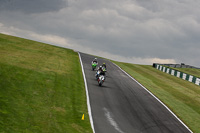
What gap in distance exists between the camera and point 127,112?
18922 millimetres

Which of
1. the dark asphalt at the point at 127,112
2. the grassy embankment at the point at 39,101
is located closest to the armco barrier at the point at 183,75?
the dark asphalt at the point at 127,112

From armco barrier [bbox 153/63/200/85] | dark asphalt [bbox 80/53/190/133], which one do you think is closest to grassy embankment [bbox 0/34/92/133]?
dark asphalt [bbox 80/53/190/133]

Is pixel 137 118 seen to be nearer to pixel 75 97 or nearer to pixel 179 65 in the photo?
pixel 75 97

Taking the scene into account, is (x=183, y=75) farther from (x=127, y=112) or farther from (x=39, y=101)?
(x=39, y=101)

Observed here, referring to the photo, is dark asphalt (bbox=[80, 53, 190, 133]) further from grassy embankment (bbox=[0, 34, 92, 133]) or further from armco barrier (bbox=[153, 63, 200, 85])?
armco barrier (bbox=[153, 63, 200, 85])

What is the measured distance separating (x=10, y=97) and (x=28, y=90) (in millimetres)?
2364

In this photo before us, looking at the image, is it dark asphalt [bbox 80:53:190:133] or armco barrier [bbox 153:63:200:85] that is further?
armco barrier [bbox 153:63:200:85]

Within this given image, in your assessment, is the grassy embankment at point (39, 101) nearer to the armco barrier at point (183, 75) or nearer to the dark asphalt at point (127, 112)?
the dark asphalt at point (127, 112)

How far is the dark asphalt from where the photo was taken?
52.7ft

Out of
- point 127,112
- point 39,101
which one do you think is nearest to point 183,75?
point 127,112

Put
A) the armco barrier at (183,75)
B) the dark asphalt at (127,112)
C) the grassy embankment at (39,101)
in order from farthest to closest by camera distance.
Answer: the armco barrier at (183,75) → the dark asphalt at (127,112) → the grassy embankment at (39,101)

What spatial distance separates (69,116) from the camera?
16.4 meters

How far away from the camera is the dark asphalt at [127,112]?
52.7 ft

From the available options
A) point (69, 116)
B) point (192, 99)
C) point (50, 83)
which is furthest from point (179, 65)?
point (69, 116)
